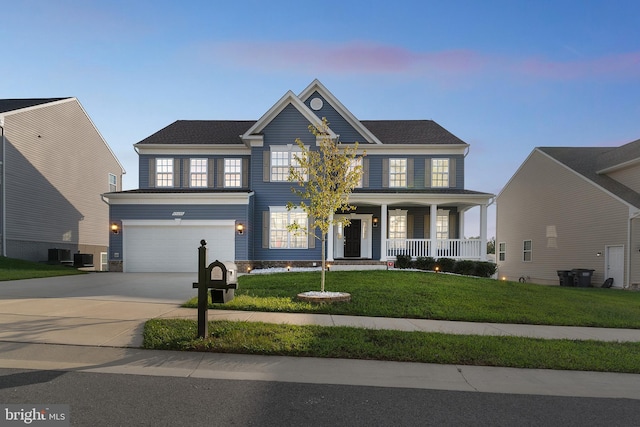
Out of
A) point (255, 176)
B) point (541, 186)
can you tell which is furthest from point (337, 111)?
point (541, 186)

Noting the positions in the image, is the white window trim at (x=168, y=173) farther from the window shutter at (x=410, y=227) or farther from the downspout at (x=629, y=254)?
the downspout at (x=629, y=254)

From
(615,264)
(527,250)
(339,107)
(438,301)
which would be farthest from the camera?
(527,250)

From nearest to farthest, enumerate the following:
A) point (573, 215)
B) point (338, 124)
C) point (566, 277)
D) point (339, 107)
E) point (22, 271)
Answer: point (22, 271) < point (566, 277) < point (339, 107) < point (338, 124) < point (573, 215)

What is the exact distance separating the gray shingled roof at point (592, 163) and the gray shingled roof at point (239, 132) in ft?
24.1

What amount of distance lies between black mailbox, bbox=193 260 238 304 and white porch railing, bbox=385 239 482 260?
13.4 meters

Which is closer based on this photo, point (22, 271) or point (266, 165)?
point (22, 271)

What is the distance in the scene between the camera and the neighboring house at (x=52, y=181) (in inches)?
803

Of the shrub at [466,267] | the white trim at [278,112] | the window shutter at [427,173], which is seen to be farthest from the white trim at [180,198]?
the shrub at [466,267]

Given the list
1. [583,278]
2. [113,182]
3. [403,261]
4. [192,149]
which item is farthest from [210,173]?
[583,278]

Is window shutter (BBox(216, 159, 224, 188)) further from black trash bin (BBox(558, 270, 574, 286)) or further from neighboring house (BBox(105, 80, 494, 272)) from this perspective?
black trash bin (BBox(558, 270, 574, 286))

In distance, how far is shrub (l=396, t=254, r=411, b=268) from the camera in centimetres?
1833

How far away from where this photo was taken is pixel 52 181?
76.6 feet

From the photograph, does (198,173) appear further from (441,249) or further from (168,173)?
(441,249)

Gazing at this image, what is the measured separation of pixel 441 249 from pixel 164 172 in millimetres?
14708
